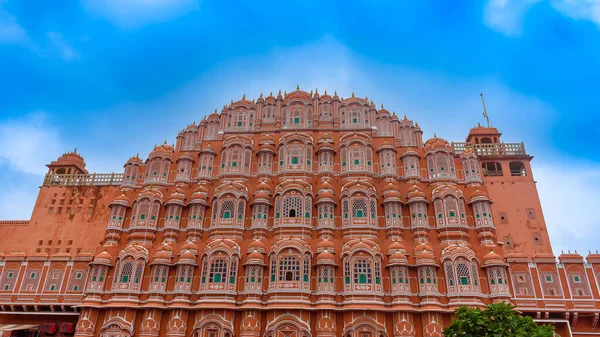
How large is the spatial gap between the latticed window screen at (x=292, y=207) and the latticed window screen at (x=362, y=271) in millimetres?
5505

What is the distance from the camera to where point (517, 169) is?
37344mm

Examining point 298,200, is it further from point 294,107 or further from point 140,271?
point 140,271

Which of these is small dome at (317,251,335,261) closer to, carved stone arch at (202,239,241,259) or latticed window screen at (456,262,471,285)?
carved stone arch at (202,239,241,259)

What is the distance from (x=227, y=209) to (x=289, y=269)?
6.74 meters

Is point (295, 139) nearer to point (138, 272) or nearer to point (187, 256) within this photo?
point (187, 256)

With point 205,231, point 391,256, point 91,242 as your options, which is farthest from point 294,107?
point 91,242

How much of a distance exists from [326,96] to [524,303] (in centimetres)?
2156

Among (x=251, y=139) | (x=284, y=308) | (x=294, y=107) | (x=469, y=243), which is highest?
(x=294, y=107)

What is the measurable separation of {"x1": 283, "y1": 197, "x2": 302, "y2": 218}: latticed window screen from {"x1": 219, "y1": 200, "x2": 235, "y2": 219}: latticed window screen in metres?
3.91

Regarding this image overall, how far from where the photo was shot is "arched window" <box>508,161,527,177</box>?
36.1m

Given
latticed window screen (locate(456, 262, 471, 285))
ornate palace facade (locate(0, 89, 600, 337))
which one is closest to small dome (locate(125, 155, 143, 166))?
ornate palace facade (locate(0, 89, 600, 337))

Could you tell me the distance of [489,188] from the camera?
35469 millimetres

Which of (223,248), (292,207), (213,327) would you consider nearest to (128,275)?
(223,248)

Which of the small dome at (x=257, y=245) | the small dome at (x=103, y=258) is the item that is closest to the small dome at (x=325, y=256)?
the small dome at (x=257, y=245)
